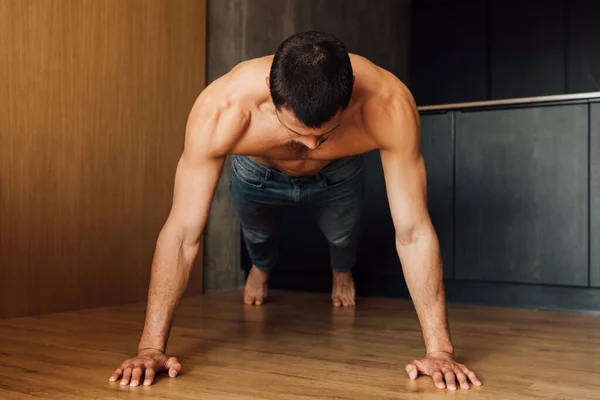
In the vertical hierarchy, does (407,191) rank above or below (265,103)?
below

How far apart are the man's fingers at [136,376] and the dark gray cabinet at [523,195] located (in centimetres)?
180

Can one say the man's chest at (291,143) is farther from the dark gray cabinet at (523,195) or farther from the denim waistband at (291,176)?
the dark gray cabinet at (523,195)

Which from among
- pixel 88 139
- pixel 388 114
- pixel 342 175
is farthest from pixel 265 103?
pixel 88 139

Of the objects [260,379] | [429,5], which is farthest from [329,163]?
[429,5]

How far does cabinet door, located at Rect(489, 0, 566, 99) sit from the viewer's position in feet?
18.5

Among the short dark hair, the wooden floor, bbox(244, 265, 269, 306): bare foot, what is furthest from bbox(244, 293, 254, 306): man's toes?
the short dark hair

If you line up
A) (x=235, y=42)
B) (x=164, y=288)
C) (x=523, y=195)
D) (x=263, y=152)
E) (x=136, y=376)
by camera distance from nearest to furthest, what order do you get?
(x=136, y=376) → (x=164, y=288) → (x=263, y=152) → (x=523, y=195) → (x=235, y=42)

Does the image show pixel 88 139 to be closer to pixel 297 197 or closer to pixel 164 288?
pixel 297 197

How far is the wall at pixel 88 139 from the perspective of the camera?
2.43 metres

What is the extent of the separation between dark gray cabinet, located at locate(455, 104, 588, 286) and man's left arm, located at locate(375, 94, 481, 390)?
1.34 metres

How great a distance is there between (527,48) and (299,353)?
4.62 metres

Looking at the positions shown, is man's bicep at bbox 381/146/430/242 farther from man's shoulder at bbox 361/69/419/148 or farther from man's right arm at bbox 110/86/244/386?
man's right arm at bbox 110/86/244/386

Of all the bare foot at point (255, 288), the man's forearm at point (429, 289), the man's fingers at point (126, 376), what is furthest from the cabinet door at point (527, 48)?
the man's fingers at point (126, 376)

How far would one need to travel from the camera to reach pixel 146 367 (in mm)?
1497
